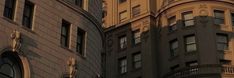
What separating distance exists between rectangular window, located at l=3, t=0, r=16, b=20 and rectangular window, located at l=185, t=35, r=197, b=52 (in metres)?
26.4

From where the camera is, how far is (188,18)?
180 ft

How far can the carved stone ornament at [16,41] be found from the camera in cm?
2965

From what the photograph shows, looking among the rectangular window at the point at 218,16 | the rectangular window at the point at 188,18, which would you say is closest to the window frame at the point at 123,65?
the rectangular window at the point at 188,18

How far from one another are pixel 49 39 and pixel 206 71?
22.4 metres

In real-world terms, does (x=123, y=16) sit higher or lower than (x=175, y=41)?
higher

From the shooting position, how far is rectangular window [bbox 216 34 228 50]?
53.2 meters

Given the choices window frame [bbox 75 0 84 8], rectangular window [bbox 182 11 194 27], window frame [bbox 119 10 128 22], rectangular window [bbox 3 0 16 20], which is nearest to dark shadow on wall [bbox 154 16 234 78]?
rectangular window [bbox 182 11 194 27]

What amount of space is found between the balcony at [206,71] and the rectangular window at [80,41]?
17.4 m

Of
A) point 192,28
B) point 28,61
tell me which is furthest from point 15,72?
point 192,28

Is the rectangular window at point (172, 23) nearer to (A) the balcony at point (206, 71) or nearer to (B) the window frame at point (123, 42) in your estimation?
(A) the balcony at point (206, 71)

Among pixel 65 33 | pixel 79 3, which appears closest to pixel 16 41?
pixel 65 33

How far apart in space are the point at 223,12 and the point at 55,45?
27444 mm

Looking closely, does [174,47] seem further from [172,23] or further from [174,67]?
[172,23]

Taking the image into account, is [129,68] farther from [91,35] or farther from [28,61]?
[28,61]
